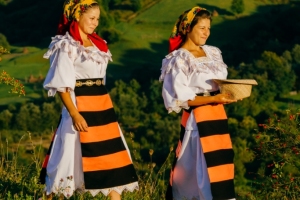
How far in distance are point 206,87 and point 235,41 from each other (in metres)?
68.3

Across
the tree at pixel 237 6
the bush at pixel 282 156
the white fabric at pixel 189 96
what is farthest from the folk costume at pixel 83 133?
the tree at pixel 237 6

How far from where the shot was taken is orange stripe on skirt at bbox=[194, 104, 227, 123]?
16.0 feet

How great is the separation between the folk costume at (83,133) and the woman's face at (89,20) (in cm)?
3

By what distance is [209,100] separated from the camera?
15.8ft

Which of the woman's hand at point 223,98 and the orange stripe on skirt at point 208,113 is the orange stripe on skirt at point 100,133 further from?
the woman's hand at point 223,98

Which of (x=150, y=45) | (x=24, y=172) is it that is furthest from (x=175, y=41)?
(x=150, y=45)

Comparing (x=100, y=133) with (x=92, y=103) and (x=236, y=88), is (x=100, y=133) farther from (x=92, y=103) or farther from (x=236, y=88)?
(x=236, y=88)

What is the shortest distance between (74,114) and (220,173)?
1006 mm

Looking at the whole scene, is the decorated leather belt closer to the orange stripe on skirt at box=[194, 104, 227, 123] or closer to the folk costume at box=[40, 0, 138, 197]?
the folk costume at box=[40, 0, 138, 197]

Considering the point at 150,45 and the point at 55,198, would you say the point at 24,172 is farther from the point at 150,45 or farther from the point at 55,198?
the point at 150,45

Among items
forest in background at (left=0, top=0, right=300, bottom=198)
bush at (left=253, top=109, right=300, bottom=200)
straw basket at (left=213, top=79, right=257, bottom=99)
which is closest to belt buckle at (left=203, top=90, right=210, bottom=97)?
straw basket at (left=213, top=79, right=257, bottom=99)

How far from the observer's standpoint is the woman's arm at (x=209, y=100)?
187 inches

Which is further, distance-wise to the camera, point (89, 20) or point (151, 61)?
point (151, 61)

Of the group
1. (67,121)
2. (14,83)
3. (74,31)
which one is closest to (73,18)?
(74,31)
